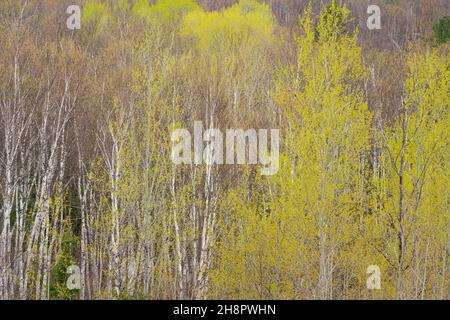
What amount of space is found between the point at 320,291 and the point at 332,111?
12.3 ft

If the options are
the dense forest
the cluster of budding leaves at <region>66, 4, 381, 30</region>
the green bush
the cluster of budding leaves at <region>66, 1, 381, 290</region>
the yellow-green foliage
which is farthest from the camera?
the cluster of budding leaves at <region>66, 4, 381, 30</region>

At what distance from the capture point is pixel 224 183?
16.2 meters

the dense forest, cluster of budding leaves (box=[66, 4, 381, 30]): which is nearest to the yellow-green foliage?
the dense forest

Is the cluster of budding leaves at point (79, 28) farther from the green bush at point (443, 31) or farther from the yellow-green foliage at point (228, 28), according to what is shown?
the green bush at point (443, 31)

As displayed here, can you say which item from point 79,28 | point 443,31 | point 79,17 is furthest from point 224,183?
point 79,17

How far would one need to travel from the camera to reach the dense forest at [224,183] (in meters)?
11.9

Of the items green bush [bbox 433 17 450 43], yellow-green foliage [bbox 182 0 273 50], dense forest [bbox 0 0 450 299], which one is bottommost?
dense forest [bbox 0 0 450 299]

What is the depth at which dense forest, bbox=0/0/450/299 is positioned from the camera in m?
11.9

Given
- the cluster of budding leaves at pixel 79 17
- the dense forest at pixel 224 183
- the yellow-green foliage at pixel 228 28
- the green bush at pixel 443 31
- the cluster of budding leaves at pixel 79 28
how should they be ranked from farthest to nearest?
1. the cluster of budding leaves at pixel 79 17
2. the yellow-green foliage at pixel 228 28
3. the green bush at pixel 443 31
4. the cluster of budding leaves at pixel 79 28
5. the dense forest at pixel 224 183

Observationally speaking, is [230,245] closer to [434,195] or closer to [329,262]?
[329,262]

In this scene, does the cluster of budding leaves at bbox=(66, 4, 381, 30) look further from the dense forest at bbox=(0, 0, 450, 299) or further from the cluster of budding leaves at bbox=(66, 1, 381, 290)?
the dense forest at bbox=(0, 0, 450, 299)

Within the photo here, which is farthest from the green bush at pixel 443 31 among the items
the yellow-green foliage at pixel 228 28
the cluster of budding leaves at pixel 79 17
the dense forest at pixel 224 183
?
the cluster of budding leaves at pixel 79 17

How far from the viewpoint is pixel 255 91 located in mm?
24703
